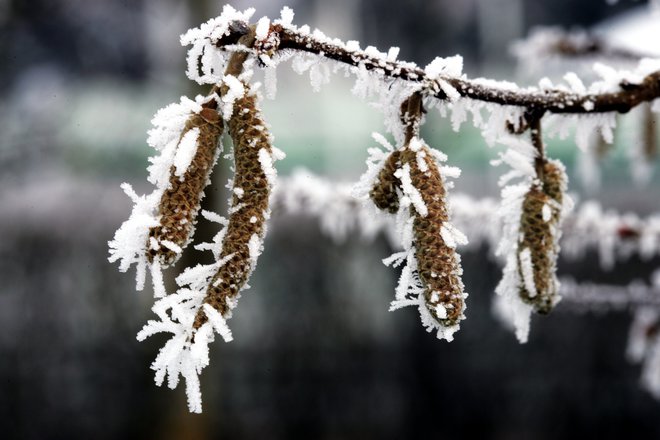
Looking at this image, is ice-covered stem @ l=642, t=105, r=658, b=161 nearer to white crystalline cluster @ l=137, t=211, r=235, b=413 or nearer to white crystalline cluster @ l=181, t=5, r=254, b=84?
white crystalline cluster @ l=181, t=5, r=254, b=84

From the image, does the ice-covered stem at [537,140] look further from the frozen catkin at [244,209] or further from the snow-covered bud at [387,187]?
the frozen catkin at [244,209]

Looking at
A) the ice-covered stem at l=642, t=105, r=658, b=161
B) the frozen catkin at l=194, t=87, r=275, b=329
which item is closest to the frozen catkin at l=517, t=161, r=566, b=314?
the frozen catkin at l=194, t=87, r=275, b=329

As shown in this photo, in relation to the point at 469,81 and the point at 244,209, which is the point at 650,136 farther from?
the point at 244,209

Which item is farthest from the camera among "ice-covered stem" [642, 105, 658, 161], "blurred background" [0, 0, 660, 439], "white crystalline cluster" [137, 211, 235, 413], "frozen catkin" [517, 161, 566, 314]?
"blurred background" [0, 0, 660, 439]

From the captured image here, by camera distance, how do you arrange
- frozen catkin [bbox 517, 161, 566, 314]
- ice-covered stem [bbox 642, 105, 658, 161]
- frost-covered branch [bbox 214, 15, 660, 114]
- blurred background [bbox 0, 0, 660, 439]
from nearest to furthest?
frost-covered branch [bbox 214, 15, 660, 114], frozen catkin [bbox 517, 161, 566, 314], ice-covered stem [bbox 642, 105, 658, 161], blurred background [bbox 0, 0, 660, 439]

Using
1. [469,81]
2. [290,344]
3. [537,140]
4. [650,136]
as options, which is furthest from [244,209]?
[290,344]
